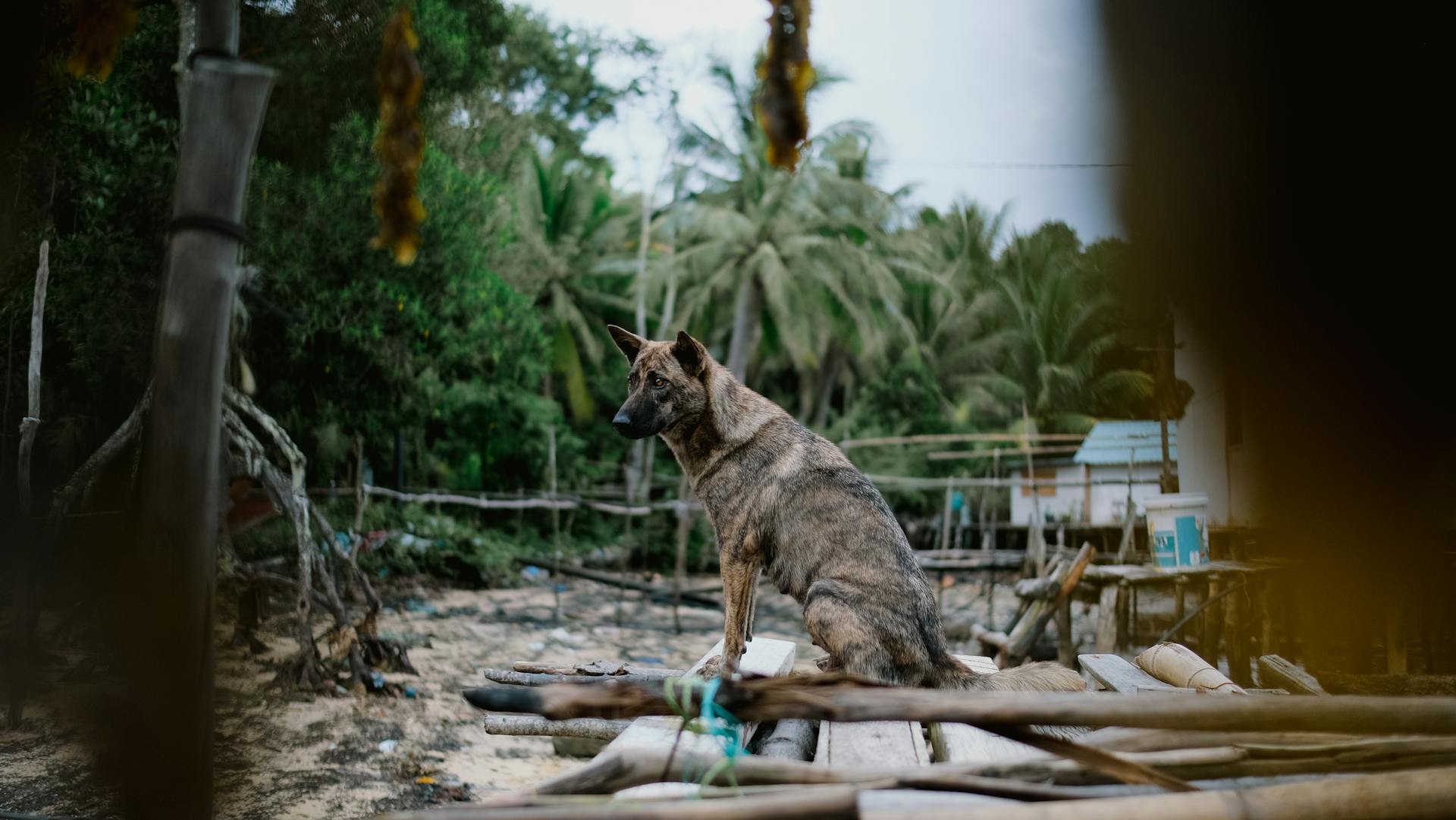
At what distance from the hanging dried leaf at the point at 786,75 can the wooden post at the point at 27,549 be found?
6.69 metres

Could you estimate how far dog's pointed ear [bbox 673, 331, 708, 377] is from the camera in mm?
4355

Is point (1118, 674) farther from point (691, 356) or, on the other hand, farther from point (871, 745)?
point (691, 356)

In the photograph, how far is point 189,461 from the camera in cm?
255

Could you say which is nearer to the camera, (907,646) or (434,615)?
(907,646)

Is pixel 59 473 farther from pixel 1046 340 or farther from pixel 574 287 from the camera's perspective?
pixel 1046 340

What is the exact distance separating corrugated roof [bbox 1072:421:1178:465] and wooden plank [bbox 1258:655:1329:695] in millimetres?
8409

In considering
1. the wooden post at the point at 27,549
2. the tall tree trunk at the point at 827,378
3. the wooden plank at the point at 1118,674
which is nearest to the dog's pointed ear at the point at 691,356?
the wooden plank at the point at 1118,674

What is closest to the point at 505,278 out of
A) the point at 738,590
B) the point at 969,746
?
the point at 738,590

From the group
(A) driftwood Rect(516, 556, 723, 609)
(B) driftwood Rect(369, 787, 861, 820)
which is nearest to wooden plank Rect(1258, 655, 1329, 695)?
(B) driftwood Rect(369, 787, 861, 820)

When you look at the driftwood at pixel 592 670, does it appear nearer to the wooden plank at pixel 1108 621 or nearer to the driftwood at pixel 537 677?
the driftwood at pixel 537 677

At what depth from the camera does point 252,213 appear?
953cm

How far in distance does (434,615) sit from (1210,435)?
10981 mm

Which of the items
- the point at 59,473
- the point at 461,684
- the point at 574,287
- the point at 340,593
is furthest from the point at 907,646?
the point at 574,287

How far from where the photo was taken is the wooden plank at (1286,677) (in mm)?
3787
